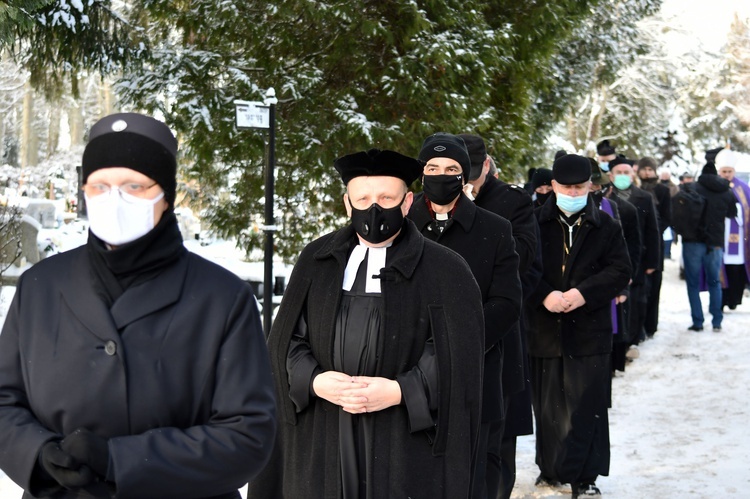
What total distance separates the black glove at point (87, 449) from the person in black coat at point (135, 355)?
0.07 feet

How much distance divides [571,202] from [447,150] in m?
2.06

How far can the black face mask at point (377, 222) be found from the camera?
4477mm

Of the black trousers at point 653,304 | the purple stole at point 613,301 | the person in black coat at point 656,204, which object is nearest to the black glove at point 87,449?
the purple stole at point 613,301

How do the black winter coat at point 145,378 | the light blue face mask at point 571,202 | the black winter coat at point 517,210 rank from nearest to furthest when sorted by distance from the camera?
the black winter coat at point 145,378 < the black winter coat at point 517,210 < the light blue face mask at point 571,202

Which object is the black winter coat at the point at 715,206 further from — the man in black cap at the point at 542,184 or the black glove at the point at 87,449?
the black glove at the point at 87,449

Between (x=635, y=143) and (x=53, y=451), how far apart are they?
43946 mm

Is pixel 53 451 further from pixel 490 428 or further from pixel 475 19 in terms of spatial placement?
pixel 475 19

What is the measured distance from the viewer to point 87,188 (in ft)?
9.57

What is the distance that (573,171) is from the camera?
7.48 meters

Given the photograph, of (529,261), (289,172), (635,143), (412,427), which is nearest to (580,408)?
(529,261)

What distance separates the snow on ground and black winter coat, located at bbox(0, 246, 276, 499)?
4.42 m

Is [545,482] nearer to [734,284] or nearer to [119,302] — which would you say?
[119,302]

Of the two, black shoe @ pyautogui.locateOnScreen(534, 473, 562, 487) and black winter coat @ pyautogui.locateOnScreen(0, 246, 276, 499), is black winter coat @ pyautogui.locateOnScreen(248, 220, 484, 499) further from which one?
black shoe @ pyautogui.locateOnScreen(534, 473, 562, 487)

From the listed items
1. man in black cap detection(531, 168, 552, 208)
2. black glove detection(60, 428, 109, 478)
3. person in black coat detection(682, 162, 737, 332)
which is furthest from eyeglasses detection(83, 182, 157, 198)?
person in black coat detection(682, 162, 737, 332)
